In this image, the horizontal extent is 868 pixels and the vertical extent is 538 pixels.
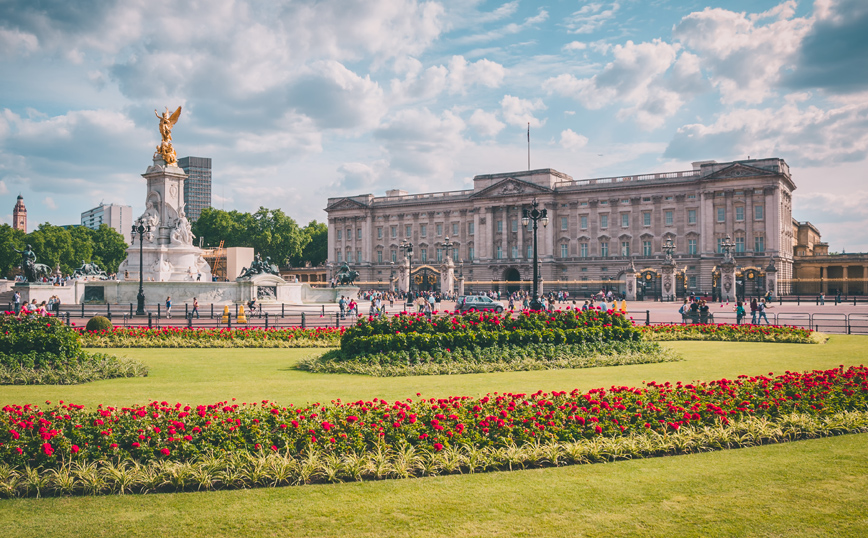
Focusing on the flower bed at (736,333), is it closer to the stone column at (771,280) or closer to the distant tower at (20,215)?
the stone column at (771,280)

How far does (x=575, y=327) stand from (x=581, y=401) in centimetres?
799

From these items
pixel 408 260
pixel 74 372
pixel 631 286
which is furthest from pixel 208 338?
pixel 408 260

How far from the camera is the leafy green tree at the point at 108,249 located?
10806 cm

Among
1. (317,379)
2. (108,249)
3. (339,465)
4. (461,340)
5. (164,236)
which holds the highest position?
(108,249)

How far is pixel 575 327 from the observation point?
1730 centimetres

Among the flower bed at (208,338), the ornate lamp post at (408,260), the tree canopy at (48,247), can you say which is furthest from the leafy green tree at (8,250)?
the flower bed at (208,338)

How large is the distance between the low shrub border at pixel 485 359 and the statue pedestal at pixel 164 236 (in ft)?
94.1

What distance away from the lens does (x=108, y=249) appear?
359 feet

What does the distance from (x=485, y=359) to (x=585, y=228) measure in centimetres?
7374

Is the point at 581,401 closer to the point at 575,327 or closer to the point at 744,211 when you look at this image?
the point at 575,327

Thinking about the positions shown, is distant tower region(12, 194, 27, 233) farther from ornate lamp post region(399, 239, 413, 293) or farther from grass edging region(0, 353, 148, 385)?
grass edging region(0, 353, 148, 385)

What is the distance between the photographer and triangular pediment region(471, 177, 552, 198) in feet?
287

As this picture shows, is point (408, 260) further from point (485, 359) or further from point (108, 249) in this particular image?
point (485, 359)

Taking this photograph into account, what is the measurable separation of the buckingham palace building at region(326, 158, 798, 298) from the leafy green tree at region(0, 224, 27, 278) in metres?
44.0
